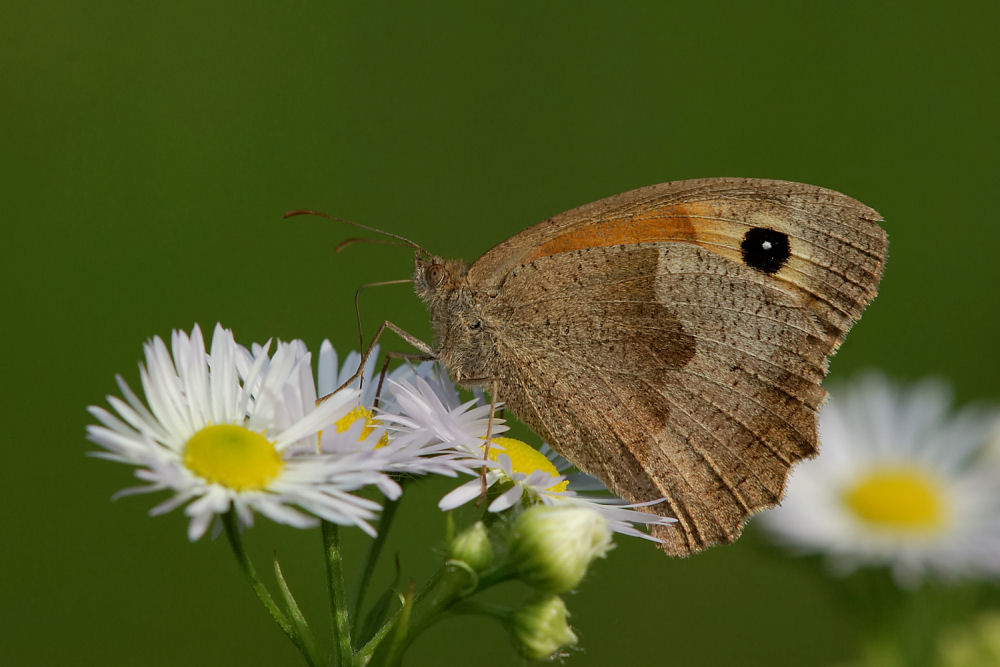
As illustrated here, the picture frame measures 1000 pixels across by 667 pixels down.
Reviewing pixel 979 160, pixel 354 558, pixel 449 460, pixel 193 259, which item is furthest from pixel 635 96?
pixel 449 460

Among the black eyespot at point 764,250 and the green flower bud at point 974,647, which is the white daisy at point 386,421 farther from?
the green flower bud at point 974,647

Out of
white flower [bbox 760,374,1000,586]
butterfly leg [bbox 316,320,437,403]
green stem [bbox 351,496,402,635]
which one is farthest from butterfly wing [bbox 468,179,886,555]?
white flower [bbox 760,374,1000,586]

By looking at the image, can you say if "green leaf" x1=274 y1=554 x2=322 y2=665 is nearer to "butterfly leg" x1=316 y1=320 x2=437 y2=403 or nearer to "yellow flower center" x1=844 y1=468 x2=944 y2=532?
"butterfly leg" x1=316 y1=320 x2=437 y2=403

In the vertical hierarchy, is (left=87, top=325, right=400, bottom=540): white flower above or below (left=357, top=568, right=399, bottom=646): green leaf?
above

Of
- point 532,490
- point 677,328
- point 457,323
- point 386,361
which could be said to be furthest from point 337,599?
point 677,328

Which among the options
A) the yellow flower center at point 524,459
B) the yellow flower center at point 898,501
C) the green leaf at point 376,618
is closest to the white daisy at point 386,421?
the yellow flower center at point 524,459

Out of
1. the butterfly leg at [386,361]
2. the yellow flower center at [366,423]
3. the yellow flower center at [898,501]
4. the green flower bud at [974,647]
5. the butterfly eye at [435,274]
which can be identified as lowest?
the green flower bud at [974,647]

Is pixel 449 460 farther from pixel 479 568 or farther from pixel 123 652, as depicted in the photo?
pixel 123 652

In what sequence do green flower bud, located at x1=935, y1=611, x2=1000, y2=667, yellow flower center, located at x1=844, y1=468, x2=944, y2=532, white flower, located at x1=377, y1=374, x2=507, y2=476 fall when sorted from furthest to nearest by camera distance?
yellow flower center, located at x1=844, y1=468, x2=944, y2=532, green flower bud, located at x1=935, y1=611, x2=1000, y2=667, white flower, located at x1=377, y1=374, x2=507, y2=476
